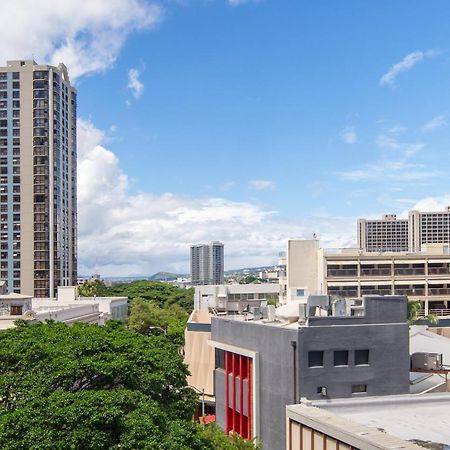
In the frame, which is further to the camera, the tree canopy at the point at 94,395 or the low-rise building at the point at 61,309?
the low-rise building at the point at 61,309

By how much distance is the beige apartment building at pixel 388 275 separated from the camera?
309ft

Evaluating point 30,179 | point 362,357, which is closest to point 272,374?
point 362,357

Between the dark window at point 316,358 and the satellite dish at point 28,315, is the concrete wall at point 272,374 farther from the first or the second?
the satellite dish at point 28,315

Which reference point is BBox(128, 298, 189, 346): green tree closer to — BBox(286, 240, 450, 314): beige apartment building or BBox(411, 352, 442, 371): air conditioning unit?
BBox(286, 240, 450, 314): beige apartment building

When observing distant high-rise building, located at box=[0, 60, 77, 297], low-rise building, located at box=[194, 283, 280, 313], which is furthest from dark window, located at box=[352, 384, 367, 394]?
distant high-rise building, located at box=[0, 60, 77, 297]

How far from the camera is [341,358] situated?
35000mm

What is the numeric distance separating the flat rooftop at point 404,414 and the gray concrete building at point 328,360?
430 centimetres

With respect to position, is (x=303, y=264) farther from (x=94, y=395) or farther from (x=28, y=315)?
(x=94, y=395)

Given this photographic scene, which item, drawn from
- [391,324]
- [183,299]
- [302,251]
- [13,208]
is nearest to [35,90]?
[13,208]

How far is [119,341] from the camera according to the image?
3534 centimetres

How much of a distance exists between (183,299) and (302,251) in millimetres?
55875

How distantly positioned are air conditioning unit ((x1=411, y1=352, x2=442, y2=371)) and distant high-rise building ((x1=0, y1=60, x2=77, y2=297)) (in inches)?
3831

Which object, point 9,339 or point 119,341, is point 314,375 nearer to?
point 119,341

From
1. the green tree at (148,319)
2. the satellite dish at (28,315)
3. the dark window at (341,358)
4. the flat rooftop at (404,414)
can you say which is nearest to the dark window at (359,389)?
the dark window at (341,358)
